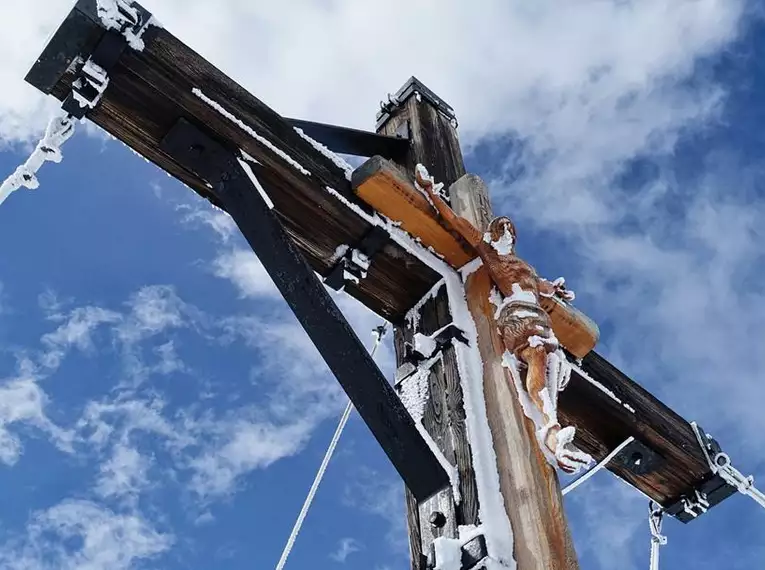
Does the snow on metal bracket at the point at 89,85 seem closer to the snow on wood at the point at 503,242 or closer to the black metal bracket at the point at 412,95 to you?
the snow on wood at the point at 503,242

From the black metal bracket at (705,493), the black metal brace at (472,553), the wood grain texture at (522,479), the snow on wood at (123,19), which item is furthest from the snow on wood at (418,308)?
the black metal bracket at (705,493)

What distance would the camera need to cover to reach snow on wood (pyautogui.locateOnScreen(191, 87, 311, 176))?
231 centimetres

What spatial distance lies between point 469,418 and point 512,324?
12.8 inches

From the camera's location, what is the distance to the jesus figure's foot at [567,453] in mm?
2078

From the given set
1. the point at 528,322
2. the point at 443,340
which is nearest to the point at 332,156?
the point at 443,340

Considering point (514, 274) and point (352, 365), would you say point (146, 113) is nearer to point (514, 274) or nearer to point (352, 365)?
point (352, 365)

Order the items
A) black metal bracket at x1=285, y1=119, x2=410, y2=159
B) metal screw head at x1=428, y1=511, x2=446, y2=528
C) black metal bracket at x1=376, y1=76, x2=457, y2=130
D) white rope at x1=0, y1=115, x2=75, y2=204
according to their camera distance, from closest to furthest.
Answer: metal screw head at x1=428, y1=511, x2=446, y2=528 < white rope at x1=0, y1=115, x2=75, y2=204 < black metal bracket at x1=285, y1=119, x2=410, y2=159 < black metal bracket at x1=376, y1=76, x2=457, y2=130

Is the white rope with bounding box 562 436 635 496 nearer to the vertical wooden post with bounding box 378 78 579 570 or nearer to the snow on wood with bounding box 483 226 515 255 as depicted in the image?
the vertical wooden post with bounding box 378 78 579 570

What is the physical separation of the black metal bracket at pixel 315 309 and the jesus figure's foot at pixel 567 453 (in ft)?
0.90

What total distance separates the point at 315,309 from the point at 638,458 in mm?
1491

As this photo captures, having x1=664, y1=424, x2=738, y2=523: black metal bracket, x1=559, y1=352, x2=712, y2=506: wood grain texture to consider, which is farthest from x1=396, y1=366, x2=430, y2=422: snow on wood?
x1=664, y1=424, x2=738, y2=523: black metal bracket

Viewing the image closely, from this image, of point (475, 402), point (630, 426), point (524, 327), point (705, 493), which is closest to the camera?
point (475, 402)

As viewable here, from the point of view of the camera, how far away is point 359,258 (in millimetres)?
2629

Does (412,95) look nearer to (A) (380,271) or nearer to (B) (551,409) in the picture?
(A) (380,271)
